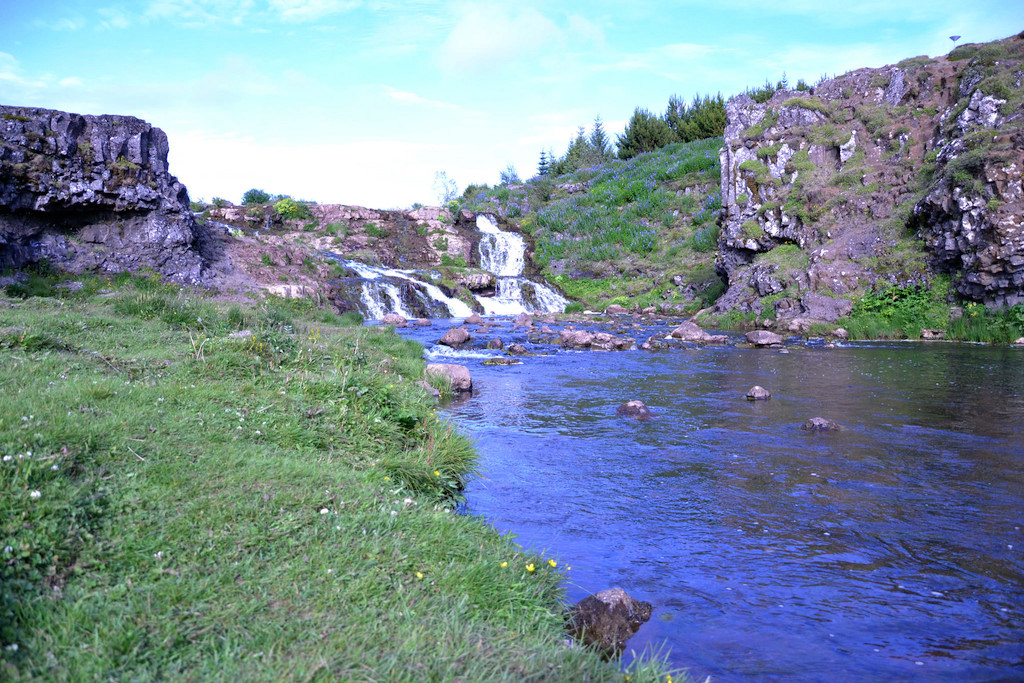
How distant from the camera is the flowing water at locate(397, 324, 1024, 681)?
3.92 m

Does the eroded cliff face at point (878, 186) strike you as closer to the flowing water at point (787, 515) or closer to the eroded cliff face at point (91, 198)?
the flowing water at point (787, 515)

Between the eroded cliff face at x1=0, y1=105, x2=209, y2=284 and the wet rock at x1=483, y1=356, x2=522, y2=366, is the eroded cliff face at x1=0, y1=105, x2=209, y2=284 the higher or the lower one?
the higher one

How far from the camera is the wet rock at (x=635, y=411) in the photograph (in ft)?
31.7

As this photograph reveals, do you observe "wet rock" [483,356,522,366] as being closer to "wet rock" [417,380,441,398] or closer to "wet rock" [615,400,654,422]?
"wet rock" [417,380,441,398]

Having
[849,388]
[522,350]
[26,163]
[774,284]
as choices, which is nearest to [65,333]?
[522,350]

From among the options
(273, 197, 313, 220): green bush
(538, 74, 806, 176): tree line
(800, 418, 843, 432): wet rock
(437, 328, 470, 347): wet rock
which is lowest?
(800, 418, 843, 432): wet rock

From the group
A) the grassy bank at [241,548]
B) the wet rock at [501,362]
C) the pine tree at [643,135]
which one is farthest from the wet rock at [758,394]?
the pine tree at [643,135]

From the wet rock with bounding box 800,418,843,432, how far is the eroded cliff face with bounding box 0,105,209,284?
767 inches

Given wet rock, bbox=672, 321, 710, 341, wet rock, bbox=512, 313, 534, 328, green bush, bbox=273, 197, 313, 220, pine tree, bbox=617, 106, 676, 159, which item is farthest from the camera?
pine tree, bbox=617, 106, 676, 159

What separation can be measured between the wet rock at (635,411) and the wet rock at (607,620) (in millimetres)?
5608

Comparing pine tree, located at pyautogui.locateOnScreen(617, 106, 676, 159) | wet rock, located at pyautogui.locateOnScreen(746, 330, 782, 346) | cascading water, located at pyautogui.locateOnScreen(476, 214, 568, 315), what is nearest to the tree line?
pine tree, located at pyautogui.locateOnScreen(617, 106, 676, 159)

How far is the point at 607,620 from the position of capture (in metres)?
3.90

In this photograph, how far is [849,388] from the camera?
1161cm

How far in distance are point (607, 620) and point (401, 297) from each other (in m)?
22.5
